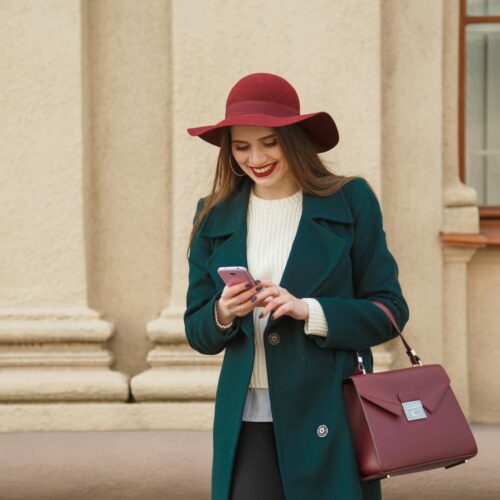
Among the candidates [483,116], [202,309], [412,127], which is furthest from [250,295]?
[483,116]

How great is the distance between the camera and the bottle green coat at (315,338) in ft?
8.79

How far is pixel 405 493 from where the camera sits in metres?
4.43

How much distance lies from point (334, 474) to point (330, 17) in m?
2.63

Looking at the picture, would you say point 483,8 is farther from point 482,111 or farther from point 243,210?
point 243,210

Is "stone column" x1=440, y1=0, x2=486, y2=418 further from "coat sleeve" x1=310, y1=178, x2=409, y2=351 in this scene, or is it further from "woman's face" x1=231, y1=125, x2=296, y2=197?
"woman's face" x1=231, y1=125, x2=296, y2=197

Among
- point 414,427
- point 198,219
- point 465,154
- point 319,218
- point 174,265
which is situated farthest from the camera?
point 465,154

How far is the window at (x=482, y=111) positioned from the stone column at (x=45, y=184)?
2.03 metres

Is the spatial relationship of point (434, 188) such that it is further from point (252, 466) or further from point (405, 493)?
point (252, 466)

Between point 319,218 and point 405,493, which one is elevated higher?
point 319,218

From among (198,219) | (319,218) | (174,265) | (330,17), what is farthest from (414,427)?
(330,17)

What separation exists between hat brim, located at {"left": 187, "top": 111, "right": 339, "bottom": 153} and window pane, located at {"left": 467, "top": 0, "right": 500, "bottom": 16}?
8.34 ft

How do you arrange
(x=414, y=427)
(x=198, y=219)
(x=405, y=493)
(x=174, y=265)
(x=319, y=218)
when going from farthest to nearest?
(x=174, y=265) → (x=405, y=493) → (x=198, y=219) → (x=319, y=218) → (x=414, y=427)

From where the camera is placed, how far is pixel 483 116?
519 centimetres

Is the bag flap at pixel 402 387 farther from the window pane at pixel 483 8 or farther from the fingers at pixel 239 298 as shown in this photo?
the window pane at pixel 483 8
